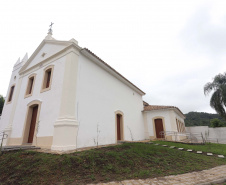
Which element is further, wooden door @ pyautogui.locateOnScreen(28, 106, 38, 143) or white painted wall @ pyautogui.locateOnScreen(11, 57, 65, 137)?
wooden door @ pyautogui.locateOnScreen(28, 106, 38, 143)

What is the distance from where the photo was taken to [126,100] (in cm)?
1290

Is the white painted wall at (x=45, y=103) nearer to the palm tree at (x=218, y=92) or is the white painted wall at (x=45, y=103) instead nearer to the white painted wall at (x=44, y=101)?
the white painted wall at (x=44, y=101)

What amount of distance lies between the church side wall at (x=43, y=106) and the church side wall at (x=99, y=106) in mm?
1267

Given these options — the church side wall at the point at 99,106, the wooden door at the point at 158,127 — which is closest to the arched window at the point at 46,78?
the church side wall at the point at 99,106

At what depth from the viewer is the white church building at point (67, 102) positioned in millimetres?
6867

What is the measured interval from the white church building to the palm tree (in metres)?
14.3

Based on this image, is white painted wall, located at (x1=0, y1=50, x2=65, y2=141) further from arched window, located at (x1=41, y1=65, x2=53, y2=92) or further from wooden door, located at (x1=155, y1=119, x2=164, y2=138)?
wooden door, located at (x1=155, y1=119, x2=164, y2=138)

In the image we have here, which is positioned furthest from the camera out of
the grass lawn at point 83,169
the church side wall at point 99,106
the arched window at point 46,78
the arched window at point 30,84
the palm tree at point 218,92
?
the palm tree at point 218,92

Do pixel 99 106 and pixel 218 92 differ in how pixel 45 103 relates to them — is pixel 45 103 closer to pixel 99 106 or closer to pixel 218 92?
pixel 99 106

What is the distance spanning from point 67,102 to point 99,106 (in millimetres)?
2710

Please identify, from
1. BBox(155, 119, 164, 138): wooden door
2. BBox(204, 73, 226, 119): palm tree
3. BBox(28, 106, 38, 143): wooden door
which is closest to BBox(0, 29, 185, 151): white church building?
BBox(28, 106, 38, 143): wooden door

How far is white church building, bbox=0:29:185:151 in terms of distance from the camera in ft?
22.5

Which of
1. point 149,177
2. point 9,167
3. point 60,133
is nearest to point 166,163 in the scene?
point 149,177

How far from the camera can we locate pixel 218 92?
19.1 meters
